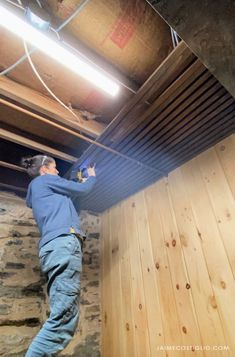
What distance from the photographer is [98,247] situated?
2.58m

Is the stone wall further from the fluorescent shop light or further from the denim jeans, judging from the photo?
the fluorescent shop light

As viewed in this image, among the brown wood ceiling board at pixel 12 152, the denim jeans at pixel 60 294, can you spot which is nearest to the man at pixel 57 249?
the denim jeans at pixel 60 294

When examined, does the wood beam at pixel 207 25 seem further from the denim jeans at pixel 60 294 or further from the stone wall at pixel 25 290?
the stone wall at pixel 25 290

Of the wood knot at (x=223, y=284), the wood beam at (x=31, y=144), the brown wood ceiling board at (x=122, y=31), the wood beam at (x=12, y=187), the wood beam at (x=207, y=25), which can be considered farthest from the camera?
the wood beam at (x=12, y=187)

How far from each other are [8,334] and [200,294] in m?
1.48

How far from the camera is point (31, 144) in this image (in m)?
1.79

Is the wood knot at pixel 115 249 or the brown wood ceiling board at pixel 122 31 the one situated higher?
the brown wood ceiling board at pixel 122 31

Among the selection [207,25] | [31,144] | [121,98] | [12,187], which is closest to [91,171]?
[31,144]

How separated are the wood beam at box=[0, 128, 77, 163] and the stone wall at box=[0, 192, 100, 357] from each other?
788 millimetres

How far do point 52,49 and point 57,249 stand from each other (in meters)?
1.15

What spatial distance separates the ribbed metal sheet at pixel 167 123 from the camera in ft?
4.06

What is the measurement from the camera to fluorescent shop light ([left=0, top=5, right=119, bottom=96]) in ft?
3.42

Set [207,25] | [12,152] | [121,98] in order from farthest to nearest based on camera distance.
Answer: [12,152]
[121,98]
[207,25]

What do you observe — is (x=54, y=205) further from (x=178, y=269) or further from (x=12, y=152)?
(x=178, y=269)
